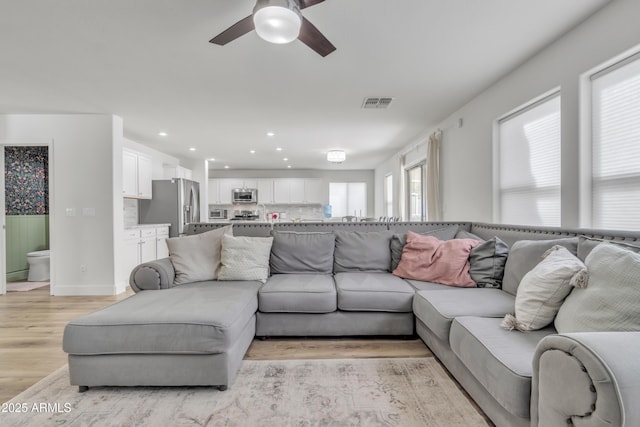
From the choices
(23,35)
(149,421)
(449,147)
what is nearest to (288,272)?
(149,421)

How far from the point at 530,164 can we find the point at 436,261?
1.44 m

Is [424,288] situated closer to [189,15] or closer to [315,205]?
[189,15]

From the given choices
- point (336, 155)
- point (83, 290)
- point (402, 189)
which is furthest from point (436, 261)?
point (83, 290)

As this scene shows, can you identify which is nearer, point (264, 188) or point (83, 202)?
point (83, 202)

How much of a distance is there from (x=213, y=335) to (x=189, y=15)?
2.09 meters

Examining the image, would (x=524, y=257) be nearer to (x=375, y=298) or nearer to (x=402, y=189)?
(x=375, y=298)

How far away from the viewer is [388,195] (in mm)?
8266

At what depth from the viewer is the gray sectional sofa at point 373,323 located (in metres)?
1.01

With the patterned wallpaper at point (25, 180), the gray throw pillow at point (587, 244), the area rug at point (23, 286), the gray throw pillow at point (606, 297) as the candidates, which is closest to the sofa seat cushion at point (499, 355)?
the gray throw pillow at point (606, 297)

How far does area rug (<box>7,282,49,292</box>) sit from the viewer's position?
14.8ft

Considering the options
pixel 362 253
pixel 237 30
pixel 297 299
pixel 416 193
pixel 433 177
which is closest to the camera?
pixel 237 30

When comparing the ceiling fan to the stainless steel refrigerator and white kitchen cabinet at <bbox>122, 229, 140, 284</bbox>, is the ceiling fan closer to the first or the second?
white kitchen cabinet at <bbox>122, 229, 140, 284</bbox>

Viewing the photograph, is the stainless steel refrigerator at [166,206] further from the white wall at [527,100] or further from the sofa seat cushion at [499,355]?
the sofa seat cushion at [499,355]

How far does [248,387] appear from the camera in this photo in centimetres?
187
